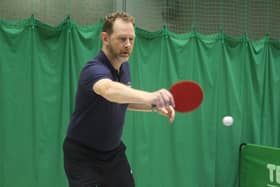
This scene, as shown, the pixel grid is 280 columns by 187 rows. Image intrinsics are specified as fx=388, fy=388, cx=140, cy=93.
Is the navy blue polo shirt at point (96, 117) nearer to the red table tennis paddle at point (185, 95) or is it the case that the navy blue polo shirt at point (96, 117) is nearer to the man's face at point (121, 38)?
the man's face at point (121, 38)

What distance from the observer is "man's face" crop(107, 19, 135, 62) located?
2111 mm

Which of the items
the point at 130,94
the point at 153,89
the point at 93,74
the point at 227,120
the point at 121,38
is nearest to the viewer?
the point at 130,94

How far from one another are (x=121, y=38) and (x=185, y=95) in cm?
47

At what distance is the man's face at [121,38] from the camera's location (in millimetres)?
2111

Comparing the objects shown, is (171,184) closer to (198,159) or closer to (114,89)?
(198,159)

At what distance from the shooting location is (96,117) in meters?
2.14

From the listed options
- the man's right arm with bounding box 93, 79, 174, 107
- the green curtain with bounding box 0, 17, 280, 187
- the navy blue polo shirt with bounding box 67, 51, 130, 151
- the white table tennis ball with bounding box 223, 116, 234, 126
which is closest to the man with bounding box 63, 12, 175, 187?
the navy blue polo shirt with bounding box 67, 51, 130, 151

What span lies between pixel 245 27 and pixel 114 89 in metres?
3.77

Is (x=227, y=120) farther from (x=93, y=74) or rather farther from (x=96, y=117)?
(x=93, y=74)

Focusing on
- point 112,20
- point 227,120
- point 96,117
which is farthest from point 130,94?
point 227,120

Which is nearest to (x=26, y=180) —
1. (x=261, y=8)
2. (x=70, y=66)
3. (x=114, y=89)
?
(x=70, y=66)

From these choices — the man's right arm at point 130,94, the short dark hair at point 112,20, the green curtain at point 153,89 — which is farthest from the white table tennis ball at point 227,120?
the man's right arm at point 130,94

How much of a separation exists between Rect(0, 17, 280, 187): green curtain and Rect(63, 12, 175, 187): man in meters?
1.92

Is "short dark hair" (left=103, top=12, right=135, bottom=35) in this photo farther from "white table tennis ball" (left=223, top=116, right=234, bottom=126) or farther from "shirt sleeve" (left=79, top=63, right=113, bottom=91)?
"white table tennis ball" (left=223, top=116, right=234, bottom=126)
